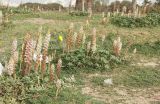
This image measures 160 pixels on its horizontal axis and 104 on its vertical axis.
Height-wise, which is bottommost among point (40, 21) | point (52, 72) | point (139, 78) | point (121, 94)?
point (121, 94)

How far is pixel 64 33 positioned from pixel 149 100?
22.4 feet

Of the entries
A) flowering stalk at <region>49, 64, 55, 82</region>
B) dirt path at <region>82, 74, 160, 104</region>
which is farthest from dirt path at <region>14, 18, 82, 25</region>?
flowering stalk at <region>49, 64, 55, 82</region>

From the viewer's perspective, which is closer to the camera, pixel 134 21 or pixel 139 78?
pixel 139 78

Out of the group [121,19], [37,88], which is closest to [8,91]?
[37,88]

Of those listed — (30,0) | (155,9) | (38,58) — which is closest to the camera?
(38,58)

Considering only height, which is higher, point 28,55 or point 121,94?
point 28,55

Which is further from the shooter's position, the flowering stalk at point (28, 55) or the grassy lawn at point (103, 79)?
the flowering stalk at point (28, 55)

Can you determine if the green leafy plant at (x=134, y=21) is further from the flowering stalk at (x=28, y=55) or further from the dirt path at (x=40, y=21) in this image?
the flowering stalk at (x=28, y=55)

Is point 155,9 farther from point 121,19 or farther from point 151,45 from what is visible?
point 151,45

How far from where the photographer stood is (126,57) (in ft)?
47.9

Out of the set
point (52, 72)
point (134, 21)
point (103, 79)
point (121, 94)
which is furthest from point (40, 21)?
point (52, 72)

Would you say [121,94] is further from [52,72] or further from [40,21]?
[40,21]

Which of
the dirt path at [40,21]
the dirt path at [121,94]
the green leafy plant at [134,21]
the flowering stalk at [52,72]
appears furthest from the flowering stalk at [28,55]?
the green leafy plant at [134,21]

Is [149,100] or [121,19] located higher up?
[121,19]
